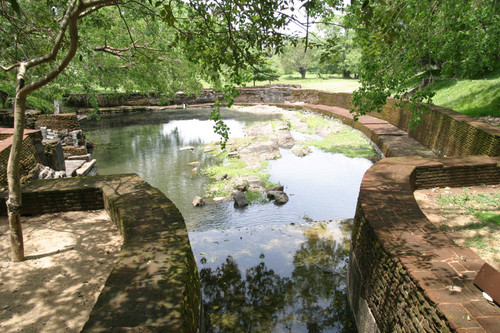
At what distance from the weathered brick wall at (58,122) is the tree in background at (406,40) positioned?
31.8 feet

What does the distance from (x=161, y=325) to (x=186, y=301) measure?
44cm

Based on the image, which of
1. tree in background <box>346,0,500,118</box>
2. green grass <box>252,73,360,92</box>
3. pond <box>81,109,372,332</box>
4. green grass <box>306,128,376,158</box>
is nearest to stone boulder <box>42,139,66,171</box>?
pond <box>81,109,372,332</box>

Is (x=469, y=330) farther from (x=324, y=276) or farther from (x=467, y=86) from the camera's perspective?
(x=467, y=86)

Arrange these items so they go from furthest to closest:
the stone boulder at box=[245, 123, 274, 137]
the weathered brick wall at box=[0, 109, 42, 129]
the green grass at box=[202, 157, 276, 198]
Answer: the stone boulder at box=[245, 123, 274, 137] < the weathered brick wall at box=[0, 109, 42, 129] < the green grass at box=[202, 157, 276, 198]

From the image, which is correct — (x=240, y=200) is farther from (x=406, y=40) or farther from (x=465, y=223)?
(x=465, y=223)

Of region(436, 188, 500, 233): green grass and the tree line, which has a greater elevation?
the tree line

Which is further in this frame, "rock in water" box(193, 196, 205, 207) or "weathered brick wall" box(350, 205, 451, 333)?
"rock in water" box(193, 196, 205, 207)

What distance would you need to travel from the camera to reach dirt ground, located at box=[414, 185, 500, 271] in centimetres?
409

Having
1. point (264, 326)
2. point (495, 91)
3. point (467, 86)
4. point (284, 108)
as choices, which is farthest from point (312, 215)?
point (284, 108)

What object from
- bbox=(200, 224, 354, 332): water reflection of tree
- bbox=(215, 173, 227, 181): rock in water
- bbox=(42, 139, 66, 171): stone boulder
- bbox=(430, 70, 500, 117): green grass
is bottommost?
bbox=(215, 173, 227, 181): rock in water

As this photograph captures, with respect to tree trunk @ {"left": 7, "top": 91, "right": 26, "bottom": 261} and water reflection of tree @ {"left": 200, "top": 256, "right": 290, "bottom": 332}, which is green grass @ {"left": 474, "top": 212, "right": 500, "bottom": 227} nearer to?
water reflection of tree @ {"left": 200, "top": 256, "right": 290, "bottom": 332}

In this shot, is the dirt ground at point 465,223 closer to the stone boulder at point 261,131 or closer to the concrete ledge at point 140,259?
the concrete ledge at point 140,259

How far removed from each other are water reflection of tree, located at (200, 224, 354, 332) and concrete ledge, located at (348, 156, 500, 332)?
428 millimetres

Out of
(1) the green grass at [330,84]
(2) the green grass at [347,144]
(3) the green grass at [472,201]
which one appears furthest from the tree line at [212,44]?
(1) the green grass at [330,84]
